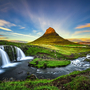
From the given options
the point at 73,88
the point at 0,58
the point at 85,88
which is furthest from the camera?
the point at 0,58

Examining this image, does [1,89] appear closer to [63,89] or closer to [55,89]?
[55,89]

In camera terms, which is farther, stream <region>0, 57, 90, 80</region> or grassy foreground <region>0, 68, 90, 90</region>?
stream <region>0, 57, 90, 80</region>

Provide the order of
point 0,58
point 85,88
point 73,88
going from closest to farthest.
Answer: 1. point 85,88
2. point 73,88
3. point 0,58

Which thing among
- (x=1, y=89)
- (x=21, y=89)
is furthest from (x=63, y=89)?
(x=1, y=89)

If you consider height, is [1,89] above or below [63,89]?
above

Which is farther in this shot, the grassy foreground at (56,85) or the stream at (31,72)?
the stream at (31,72)

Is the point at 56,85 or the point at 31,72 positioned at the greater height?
the point at 56,85

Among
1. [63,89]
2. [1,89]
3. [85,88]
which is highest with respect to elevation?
[1,89]

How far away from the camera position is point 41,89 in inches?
432

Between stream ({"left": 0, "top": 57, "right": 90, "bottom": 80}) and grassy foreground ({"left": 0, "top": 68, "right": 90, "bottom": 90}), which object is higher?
grassy foreground ({"left": 0, "top": 68, "right": 90, "bottom": 90})

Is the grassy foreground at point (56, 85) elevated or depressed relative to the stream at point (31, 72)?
elevated

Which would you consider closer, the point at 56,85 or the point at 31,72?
the point at 56,85

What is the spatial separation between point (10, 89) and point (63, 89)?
916 centimetres

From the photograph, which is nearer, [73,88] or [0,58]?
[73,88]
